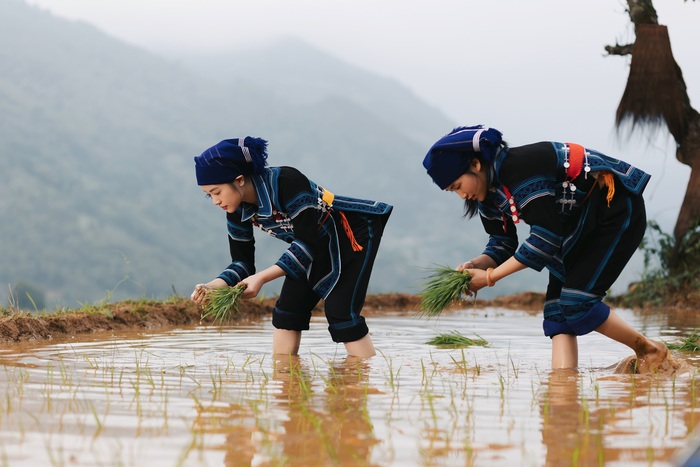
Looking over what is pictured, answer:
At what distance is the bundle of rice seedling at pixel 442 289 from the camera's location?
5.34 meters

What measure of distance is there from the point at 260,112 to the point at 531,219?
562ft

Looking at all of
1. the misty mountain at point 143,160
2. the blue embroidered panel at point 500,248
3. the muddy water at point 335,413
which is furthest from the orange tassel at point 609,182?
the misty mountain at point 143,160

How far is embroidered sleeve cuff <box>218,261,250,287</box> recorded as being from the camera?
19.7ft

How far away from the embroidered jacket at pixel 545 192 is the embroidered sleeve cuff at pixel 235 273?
172cm

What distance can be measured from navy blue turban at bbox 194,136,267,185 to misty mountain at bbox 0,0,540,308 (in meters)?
60.8

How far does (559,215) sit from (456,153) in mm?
757

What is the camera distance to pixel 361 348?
5992mm

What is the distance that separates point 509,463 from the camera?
9.20ft

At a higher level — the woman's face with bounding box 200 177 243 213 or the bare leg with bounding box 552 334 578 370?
the woman's face with bounding box 200 177 243 213

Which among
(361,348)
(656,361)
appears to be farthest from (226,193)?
(656,361)

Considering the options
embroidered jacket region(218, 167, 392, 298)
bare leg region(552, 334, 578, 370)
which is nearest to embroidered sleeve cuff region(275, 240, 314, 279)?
embroidered jacket region(218, 167, 392, 298)

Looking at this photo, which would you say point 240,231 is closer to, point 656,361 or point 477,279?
point 477,279

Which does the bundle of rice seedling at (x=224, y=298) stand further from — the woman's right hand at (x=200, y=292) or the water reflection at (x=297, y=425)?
the water reflection at (x=297, y=425)

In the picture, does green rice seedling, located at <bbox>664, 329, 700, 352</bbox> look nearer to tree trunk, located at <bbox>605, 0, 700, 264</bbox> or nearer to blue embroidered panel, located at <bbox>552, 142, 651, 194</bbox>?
blue embroidered panel, located at <bbox>552, 142, 651, 194</bbox>
